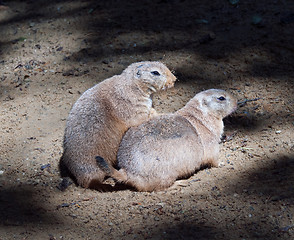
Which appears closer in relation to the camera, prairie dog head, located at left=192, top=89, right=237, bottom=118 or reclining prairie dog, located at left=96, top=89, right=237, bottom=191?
reclining prairie dog, located at left=96, top=89, right=237, bottom=191

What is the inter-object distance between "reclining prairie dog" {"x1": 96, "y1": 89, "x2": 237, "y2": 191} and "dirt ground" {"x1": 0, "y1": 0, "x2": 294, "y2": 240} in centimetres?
15

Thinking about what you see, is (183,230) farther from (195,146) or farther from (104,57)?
(104,57)

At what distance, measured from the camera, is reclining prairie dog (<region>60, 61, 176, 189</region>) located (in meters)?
3.81

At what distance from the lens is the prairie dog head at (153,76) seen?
14.6 feet

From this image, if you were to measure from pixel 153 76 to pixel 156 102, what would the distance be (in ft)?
2.66

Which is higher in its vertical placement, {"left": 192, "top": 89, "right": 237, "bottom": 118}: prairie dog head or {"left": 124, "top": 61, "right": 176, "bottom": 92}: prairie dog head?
{"left": 124, "top": 61, "right": 176, "bottom": 92}: prairie dog head

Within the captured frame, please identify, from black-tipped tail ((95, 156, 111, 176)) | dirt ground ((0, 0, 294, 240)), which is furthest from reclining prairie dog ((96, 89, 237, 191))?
dirt ground ((0, 0, 294, 240))

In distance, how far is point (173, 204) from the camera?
3.49m

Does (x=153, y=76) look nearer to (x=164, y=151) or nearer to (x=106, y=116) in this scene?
(x=106, y=116)

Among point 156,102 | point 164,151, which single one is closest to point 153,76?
point 156,102

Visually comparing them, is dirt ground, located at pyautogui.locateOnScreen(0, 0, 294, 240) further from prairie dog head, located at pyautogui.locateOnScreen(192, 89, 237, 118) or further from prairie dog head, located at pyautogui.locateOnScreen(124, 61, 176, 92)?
prairie dog head, located at pyautogui.locateOnScreen(124, 61, 176, 92)

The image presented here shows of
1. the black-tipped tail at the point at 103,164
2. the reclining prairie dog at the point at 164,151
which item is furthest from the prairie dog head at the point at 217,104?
the black-tipped tail at the point at 103,164

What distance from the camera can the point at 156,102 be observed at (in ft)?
17.1

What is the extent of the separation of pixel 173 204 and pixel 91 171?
918 millimetres
